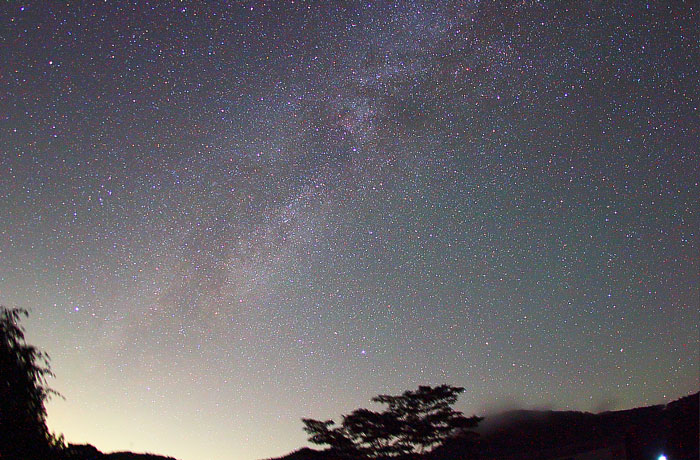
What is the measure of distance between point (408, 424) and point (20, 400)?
18.4m

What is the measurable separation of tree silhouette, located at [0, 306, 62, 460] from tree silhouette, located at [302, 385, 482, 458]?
55.9 feet

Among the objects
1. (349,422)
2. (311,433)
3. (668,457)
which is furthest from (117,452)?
(668,457)

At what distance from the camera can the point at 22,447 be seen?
351 inches

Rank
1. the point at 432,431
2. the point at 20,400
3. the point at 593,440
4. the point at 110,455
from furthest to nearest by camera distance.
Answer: the point at 110,455 → the point at 432,431 → the point at 593,440 → the point at 20,400

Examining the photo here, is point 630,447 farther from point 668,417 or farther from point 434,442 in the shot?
point 434,442

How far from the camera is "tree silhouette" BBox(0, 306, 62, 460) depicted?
8.91 meters

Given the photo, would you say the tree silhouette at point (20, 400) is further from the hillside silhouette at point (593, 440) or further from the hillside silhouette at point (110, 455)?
the hillside silhouette at point (593, 440)

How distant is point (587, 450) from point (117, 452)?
85.9 ft

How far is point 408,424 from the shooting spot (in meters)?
23.8

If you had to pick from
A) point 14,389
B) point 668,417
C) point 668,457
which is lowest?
point 668,457

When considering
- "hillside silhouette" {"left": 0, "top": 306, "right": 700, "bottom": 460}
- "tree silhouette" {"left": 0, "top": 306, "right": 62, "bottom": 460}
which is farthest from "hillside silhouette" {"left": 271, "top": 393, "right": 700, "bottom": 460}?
"tree silhouette" {"left": 0, "top": 306, "right": 62, "bottom": 460}

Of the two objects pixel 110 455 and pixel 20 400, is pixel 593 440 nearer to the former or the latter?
pixel 20 400

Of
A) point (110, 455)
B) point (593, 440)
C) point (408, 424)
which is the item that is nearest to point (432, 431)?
point (408, 424)

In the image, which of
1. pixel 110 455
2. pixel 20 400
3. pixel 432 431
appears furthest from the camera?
pixel 110 455
